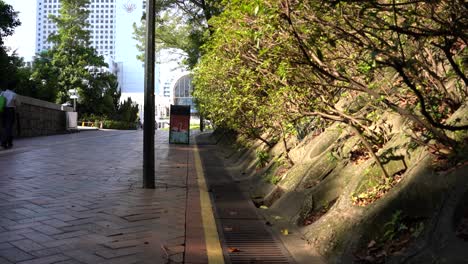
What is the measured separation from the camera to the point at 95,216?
6234 millimetres

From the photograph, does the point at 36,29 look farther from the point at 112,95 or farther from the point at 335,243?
the point at 335,243

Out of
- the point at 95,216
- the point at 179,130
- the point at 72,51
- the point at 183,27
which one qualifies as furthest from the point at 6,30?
the point at 95,216

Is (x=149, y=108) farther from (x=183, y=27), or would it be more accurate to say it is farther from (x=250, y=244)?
(x=183, y=27)

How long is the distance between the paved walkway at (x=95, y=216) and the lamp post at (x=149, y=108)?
30 cm

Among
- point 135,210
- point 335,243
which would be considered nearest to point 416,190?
point 335,243

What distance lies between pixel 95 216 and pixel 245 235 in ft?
5.98

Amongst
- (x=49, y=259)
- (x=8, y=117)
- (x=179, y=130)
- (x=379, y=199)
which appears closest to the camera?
A: (x=49, y=259)

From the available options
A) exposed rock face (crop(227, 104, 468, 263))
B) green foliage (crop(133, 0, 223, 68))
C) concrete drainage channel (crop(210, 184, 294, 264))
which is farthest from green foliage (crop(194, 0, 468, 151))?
green foliage (crop(133, 0, 223, 68))

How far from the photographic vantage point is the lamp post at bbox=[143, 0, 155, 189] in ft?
28.0

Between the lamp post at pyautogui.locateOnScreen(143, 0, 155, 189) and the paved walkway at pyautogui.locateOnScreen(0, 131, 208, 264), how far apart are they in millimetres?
303

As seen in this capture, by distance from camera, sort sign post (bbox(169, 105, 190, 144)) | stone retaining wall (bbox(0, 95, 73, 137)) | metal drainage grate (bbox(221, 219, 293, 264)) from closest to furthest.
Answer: metal drainage grate (bbox(221, 219, 293, 264))
stone retaining wall (bbox(0, 95, 73, 137))
sign post (bbox(169, 105, 190, 144))

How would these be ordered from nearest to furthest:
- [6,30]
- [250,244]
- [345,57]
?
[250,244] → [345,57] → [6,30]

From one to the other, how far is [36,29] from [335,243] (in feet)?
210

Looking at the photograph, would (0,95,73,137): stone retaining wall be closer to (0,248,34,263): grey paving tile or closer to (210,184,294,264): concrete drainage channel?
(210,184,294,264): concrete drainage channel
